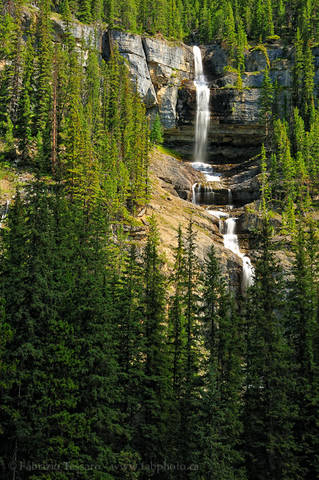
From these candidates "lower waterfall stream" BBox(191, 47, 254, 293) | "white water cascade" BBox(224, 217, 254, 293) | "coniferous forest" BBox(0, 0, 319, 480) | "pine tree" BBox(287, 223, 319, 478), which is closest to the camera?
"coniferous forest" BBox(0, 0, 319, 480)

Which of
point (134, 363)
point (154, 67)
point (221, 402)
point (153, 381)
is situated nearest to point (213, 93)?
point (154, 67)

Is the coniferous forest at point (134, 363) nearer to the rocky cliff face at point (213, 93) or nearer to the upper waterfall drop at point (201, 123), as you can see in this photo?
the upper waterfall drop at point (201, 123)

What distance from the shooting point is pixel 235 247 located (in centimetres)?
5566

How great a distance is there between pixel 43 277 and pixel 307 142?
57.5 meters

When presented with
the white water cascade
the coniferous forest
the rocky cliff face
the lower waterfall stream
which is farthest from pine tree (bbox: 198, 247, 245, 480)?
the rocky cliff face

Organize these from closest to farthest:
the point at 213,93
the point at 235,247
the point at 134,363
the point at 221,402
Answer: the point at 221,402 → the point at 134,363 → the point at 235,247 → the point at 213,93

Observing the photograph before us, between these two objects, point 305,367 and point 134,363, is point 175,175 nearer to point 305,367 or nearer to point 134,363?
point 134,363

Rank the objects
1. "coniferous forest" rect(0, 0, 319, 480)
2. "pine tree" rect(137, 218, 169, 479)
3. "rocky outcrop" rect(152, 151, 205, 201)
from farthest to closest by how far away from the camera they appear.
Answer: "rocky outcrop" rect(152, 151, 205, 201) < "pine tree" rect(137, 218, 169, 479) < "coniferous forest" rect(0, 0, 319, 480)

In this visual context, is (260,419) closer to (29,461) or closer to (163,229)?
(29,461)

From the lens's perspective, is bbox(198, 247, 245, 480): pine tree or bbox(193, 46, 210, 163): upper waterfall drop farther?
bbox(193, 46, 210, 163): upper waterfall drop

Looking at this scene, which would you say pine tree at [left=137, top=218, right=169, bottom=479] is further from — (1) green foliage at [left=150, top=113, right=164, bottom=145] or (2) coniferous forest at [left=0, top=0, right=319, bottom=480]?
(1) green foliage at [left=150, top=113, right=164, bottom=145]

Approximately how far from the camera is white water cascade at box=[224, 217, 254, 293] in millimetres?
50569

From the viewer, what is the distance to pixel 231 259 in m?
50.8

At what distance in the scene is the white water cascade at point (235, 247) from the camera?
50.6 metres
